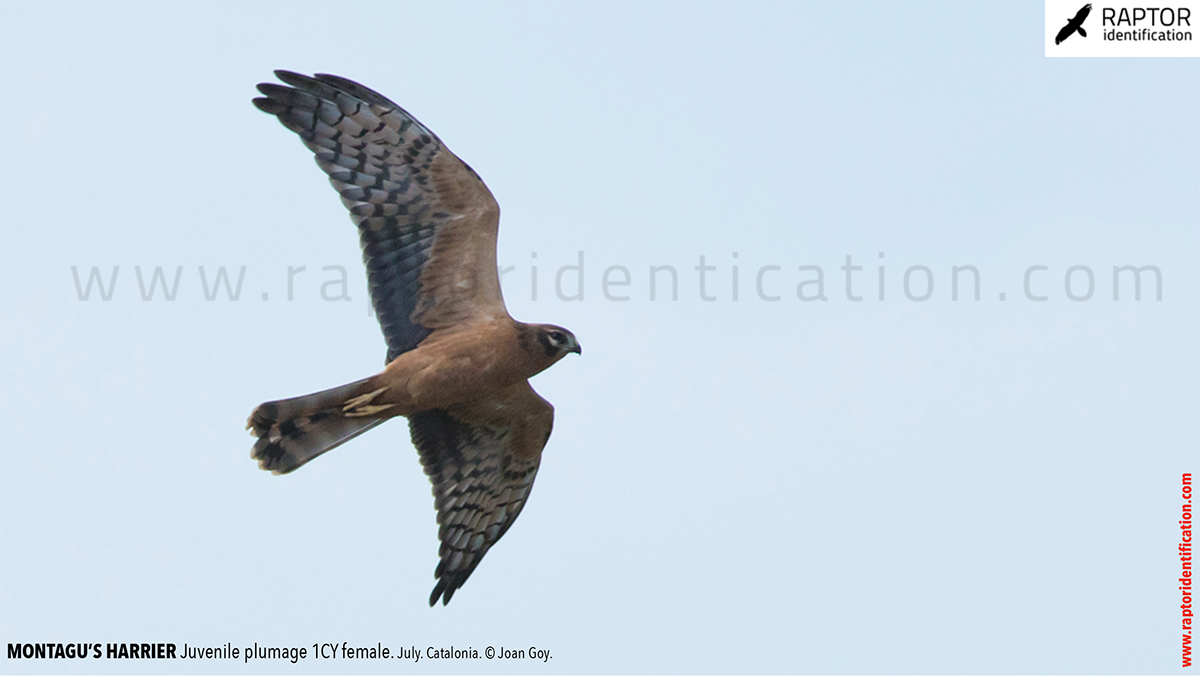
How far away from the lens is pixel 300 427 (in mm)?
11727

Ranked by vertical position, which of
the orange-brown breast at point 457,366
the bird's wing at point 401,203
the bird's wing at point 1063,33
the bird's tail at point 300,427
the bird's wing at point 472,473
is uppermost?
the bird's wing at point 1063,33

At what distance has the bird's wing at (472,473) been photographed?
12.6m

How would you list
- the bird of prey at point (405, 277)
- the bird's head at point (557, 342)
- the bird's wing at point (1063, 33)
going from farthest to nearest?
the bird's wing at point (1063, 33), the bird of prey at point (405, 277), the bird's head at point (557, 342)

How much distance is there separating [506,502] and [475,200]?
296cm

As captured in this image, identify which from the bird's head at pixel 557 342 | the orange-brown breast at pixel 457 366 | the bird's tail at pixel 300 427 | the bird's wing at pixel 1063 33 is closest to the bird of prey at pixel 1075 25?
the bird's wing at pixel 1063 33

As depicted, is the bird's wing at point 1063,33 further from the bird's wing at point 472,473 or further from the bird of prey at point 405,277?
the bird's wing at point 472,473

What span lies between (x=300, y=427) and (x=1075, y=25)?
28.5 feet

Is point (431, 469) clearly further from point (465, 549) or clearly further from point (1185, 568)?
point (1185, 568)

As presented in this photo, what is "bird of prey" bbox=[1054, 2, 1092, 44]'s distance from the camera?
46.6 ft

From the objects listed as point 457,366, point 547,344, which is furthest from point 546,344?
point 457,366

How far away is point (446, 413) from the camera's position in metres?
12.6

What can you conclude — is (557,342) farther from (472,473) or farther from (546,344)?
(472,473)

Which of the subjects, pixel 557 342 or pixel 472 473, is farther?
pixel 472 473

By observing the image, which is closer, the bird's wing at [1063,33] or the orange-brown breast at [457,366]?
the orange-brown breast at [457,366]
